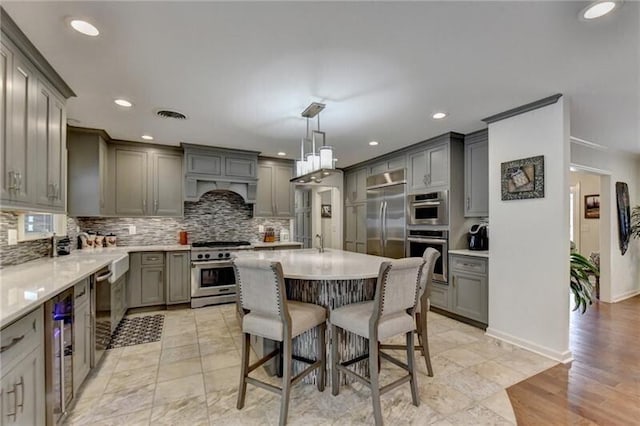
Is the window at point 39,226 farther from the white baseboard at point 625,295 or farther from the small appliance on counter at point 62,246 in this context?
the white baseboard at point 625,295

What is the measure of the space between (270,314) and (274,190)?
3508 mm

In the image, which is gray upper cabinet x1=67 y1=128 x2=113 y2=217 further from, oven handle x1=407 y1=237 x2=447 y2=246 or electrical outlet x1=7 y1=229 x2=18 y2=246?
oven handle x1=407 y1=237 x2=447 y2=246

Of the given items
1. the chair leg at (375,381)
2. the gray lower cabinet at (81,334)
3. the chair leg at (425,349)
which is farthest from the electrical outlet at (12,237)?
the chair leg at (425,349)

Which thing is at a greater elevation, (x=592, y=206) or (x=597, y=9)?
(x=597, y=9)

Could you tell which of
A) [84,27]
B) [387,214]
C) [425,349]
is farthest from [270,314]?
[387,214]

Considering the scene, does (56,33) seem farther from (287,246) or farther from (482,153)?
(482,153)

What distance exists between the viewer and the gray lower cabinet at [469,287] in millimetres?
3443

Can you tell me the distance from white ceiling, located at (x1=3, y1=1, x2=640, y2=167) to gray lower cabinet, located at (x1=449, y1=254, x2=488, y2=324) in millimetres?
1653

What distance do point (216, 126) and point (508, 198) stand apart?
3.33 meters

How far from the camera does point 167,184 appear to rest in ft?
15.0

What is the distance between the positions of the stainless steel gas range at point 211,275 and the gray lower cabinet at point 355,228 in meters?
2.21

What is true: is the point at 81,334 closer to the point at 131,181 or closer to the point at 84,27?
the point at 84,27

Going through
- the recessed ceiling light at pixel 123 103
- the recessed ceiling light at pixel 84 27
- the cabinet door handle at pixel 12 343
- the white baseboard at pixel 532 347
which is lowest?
the white baseboard at pixel 532 347

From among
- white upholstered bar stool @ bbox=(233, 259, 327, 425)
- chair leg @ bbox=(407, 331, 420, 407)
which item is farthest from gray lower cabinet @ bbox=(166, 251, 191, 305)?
chair leg @ bbox=(407, 331, 420, 407)
